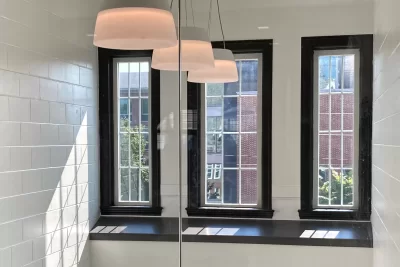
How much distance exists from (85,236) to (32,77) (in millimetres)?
1012

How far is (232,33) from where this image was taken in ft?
7.76

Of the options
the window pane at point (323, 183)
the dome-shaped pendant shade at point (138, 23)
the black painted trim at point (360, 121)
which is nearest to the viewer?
the dome-shaped pendant shade at point (138, 23)

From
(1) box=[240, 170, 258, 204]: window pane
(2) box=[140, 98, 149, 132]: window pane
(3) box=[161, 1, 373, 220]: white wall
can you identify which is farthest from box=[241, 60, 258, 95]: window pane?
(2) box=[140, 98, 149, 132]: window pane

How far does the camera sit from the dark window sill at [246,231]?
7.39 feet

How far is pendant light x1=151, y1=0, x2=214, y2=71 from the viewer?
214cm

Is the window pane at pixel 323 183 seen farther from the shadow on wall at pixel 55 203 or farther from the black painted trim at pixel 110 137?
the shadow on wall at pixel 55 203

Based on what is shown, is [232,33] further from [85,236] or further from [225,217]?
[85,236]

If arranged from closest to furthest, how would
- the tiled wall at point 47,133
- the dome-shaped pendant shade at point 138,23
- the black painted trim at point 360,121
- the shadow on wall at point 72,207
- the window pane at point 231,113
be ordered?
the dome-shaped pendant shade at point 138,23 < the tiled wall at point 47,133 < the shadow on wall at point 72,207 < the black painted trim at point 360,121 < the window pane at point 231,113

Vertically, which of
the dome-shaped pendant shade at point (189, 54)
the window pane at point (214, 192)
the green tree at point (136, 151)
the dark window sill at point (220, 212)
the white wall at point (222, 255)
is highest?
the dome-shaped pendant shade at point (189, 54)

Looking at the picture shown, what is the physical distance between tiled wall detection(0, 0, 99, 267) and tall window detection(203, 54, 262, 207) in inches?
27.0

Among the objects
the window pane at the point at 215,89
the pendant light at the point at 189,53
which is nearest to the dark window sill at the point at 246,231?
the window pane at the point at 215,89

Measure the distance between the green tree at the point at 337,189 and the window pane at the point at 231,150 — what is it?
1.63ft

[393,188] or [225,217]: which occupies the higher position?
[393,188]

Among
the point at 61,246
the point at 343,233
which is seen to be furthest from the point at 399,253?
the point at 61,246
